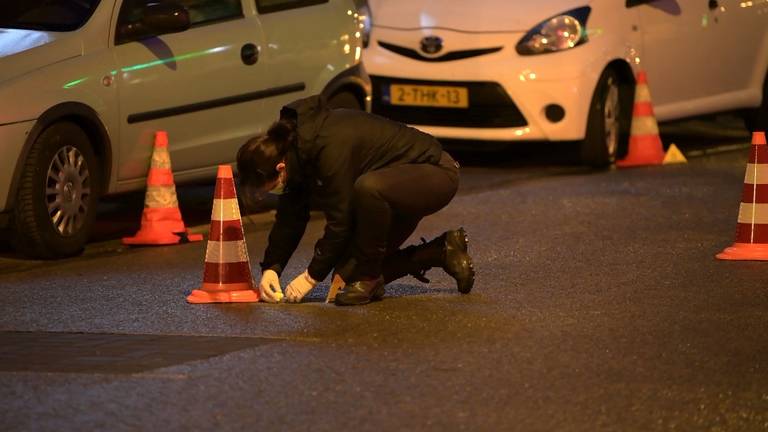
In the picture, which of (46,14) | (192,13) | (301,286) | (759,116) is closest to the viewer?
(301,286)

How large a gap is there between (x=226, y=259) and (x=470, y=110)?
5516 mm

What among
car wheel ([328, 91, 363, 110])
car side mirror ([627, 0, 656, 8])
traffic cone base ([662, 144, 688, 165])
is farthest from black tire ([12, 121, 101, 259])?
traffic cone base ([662, 144, 688, 165])

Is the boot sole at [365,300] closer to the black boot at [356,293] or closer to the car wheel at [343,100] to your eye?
the black boot at [356,293]

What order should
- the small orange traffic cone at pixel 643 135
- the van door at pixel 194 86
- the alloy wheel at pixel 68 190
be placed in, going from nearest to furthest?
the alloy wheel at pixel 68 190 < the van door at pixel 194 86 < the small orange traffic cone at pixel 643 135

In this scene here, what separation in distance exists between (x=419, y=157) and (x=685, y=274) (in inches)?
61.8

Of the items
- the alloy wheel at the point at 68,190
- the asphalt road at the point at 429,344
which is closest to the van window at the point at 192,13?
the alloy wheel at the point at 68,190

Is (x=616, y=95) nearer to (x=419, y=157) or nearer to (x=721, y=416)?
(x=419, y=157)

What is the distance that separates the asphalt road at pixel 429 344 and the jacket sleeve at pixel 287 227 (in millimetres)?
224

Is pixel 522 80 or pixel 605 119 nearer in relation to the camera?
pixel 522 80

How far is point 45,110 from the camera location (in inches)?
387

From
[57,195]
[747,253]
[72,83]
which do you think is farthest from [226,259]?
[747,253]

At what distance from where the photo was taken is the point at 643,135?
559 inches

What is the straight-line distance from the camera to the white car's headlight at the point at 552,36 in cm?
1343

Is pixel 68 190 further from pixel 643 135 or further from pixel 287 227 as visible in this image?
pixel 643 135
